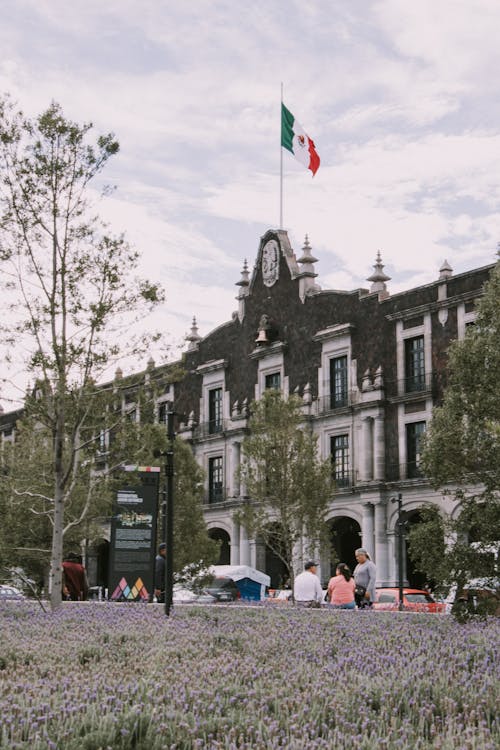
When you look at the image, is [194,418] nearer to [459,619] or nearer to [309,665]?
[459,619]

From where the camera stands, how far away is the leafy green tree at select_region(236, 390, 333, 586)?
126 ft

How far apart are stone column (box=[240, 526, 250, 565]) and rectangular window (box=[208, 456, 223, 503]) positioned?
3.18m

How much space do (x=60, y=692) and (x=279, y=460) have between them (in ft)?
103

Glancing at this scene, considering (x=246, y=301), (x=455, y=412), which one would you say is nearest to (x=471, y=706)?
(x=455, y=412)

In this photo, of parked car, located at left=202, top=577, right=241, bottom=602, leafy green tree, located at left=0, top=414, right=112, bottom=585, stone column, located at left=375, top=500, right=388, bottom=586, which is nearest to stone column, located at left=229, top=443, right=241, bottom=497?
stone column, located at left=375, top=500, right=388, bottom=586

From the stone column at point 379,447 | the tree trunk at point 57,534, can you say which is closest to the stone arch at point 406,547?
the stone column at point 379,447

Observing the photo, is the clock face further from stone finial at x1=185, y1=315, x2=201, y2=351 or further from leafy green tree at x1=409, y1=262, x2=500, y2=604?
leafy green tree at x1=409, y1=262, x2=500, y2=604

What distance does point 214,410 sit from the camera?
191 ft

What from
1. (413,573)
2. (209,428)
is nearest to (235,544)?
(209,428)

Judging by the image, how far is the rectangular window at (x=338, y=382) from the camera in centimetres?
5000

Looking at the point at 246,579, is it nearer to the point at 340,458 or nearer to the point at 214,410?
the point at 340,458

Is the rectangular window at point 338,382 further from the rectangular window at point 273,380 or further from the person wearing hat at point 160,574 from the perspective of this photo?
the person wearing hat at point 160,574

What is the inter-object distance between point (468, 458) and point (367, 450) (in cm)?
2991

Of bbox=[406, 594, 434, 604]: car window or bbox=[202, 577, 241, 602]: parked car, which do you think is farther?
bbox=[202, 577, 241, 602]: parked car
